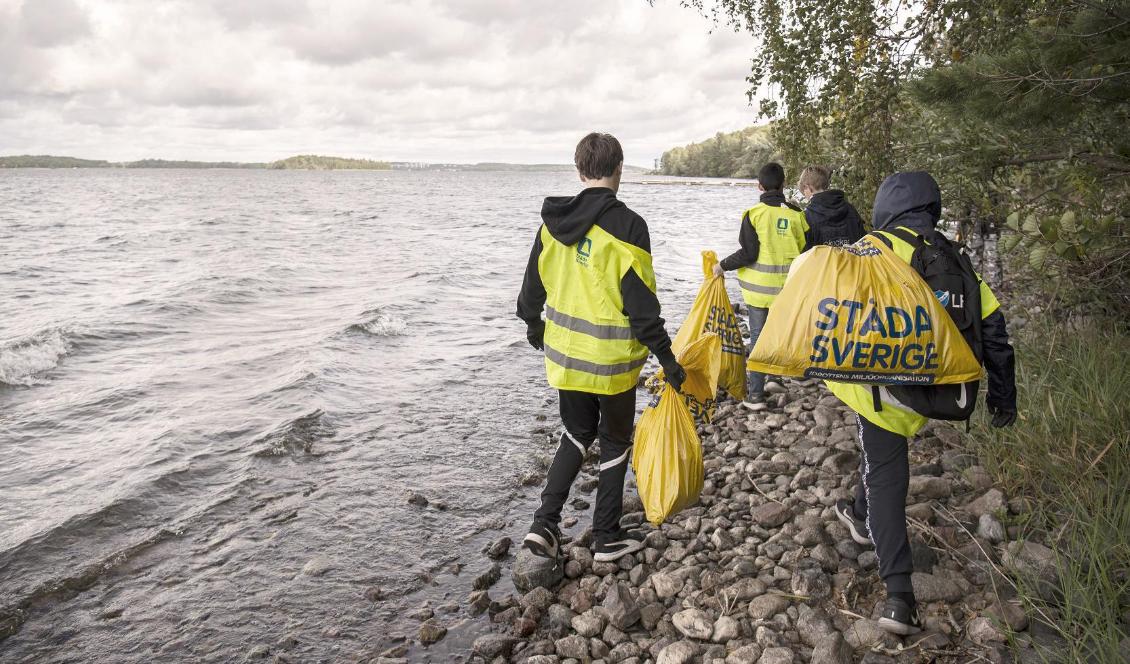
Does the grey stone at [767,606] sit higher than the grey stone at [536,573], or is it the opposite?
the grey stone at [767,606]

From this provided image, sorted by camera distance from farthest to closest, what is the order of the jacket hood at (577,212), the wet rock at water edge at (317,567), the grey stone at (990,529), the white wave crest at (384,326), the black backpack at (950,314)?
the white wave crest at (384,326) → the wet rock at water edge at (317,567) → the grey stone at (990,529) → the jacket hood at (577,212) → the black backpack at (950,314)

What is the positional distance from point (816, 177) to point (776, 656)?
409 cm

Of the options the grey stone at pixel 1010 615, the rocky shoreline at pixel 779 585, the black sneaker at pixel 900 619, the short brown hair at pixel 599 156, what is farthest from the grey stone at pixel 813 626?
the short brown hair at pixel 599 156

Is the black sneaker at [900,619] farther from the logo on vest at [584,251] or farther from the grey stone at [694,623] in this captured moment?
the logo on vest at [584,251]

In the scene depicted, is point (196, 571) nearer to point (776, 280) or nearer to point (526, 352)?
point (776, 280)

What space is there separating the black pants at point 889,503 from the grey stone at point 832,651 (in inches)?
12.9

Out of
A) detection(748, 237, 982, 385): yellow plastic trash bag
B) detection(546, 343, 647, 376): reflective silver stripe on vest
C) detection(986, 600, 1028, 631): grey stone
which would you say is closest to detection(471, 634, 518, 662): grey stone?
detection(546, 343, 647, 376): reflective silver stripe on vest

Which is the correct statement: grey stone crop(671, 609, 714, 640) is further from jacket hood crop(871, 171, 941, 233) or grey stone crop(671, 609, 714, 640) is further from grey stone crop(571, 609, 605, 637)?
jacket hood crop(871, 171, 941, 233)

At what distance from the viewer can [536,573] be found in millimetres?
4219

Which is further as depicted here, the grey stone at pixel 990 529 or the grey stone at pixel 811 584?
the grey stone at pixel 990 529

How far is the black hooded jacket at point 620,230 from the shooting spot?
12.0 ft

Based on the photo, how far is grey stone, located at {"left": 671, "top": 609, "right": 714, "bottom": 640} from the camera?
3.47 meters

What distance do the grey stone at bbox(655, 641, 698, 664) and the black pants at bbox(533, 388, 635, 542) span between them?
3.42 feet

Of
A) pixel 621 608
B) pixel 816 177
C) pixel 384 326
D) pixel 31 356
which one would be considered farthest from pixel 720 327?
pixel 31 356
